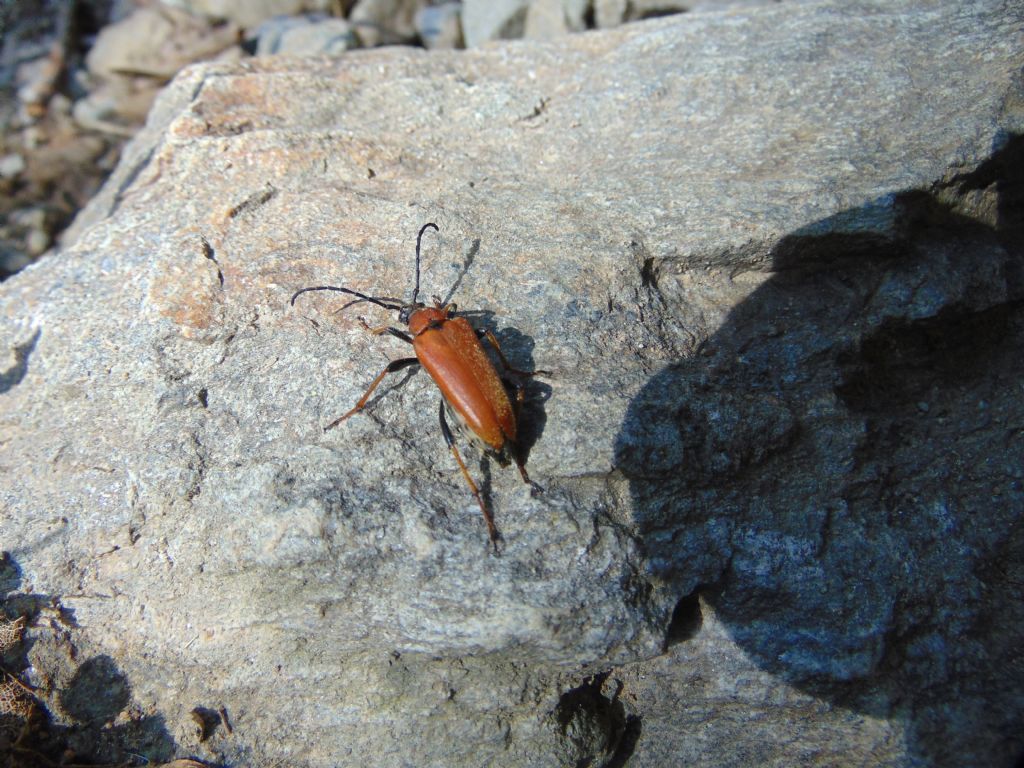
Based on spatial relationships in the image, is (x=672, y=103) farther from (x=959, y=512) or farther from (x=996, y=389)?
(x=959, y=512)

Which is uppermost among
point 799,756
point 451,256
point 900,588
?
point 451,256

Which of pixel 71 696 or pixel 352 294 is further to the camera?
pixel 352 294

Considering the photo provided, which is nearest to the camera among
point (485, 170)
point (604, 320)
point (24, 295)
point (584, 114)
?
point (604, 320)

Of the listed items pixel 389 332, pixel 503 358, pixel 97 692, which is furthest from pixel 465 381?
pixel 97 692

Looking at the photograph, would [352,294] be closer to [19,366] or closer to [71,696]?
[19,366]

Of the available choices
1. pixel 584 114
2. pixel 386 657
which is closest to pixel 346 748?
pixel 386 657

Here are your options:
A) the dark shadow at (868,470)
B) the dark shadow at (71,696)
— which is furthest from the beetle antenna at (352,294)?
the dark shadow at (71,696)

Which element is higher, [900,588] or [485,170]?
[485,170]

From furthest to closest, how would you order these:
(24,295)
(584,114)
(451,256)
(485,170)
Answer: (584,114), (485,170), (24,295), (451,256)
